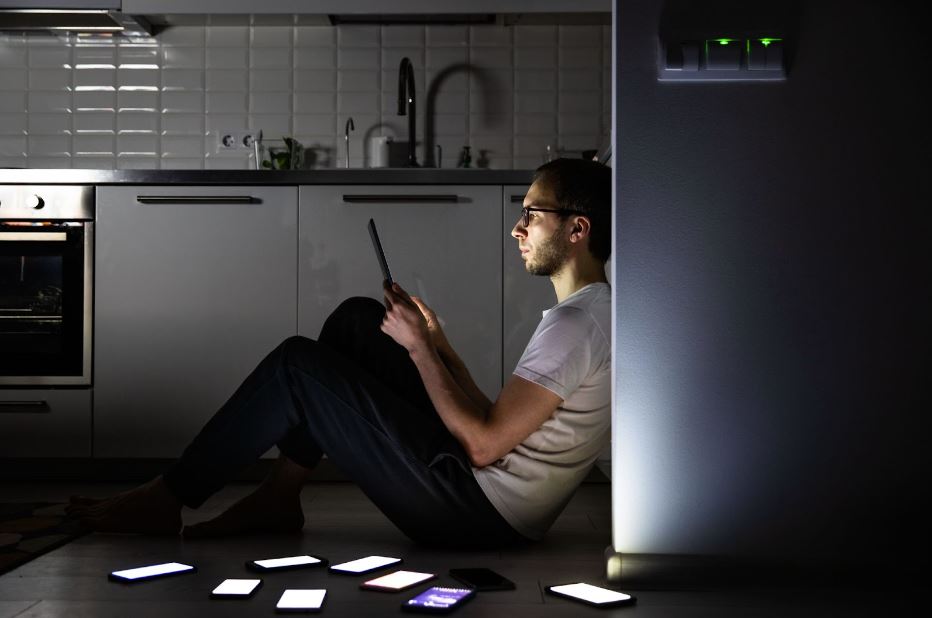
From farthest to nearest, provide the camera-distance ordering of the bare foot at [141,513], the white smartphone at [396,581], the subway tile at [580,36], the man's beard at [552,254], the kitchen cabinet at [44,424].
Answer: the subway tile at [580,36], the kitchen cabinet at [44,424], the bare foot at [141,513], the man's beard at [552,254], the white smartphone at [396,581]

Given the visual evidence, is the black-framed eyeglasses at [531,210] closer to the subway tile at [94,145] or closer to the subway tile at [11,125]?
the subway tile at [94,145]

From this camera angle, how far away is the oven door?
323cm

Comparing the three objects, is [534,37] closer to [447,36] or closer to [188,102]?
[447,36]

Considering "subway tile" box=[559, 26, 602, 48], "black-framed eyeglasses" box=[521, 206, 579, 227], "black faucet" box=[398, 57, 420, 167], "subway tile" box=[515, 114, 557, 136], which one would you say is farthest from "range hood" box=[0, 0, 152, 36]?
"black-framed eyeglasses" box=[521, 206, 579, 227]

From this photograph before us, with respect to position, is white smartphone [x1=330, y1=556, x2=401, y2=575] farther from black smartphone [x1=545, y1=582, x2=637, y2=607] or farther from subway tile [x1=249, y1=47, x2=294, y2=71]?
subway tile [x1=249, y1=47, x2=294, y2=71]

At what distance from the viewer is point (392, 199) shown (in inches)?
129

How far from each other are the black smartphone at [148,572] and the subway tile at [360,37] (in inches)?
106

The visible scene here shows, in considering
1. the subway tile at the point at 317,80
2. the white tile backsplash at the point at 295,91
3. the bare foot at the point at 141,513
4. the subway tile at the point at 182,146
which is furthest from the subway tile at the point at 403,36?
the bare foot at the point at 141,513

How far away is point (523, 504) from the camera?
1.92 m

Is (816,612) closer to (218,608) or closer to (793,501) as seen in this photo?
(793,501)

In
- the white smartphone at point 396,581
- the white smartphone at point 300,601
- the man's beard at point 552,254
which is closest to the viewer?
the white smartphone at point 300,601

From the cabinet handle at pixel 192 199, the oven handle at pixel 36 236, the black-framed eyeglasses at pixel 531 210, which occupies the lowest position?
the black-framed eyeglasses at pixel 531 210

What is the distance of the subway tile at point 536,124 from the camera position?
3967 mm

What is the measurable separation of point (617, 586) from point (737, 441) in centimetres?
34
